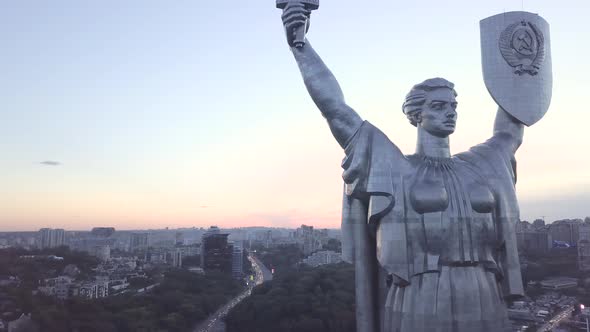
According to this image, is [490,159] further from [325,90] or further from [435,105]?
[325,90]

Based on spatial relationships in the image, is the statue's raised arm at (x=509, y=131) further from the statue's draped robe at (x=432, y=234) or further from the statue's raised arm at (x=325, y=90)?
the statue's raised arm at (x=325, y=90)

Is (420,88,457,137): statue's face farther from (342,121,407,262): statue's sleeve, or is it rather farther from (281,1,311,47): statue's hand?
(281,1,311,47): statue's hand

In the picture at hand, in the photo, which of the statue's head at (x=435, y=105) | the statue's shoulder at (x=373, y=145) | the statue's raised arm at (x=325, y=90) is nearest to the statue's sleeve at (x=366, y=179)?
the statue's shoulder at (x=373, y=145)

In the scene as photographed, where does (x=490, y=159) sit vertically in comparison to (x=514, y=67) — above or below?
below

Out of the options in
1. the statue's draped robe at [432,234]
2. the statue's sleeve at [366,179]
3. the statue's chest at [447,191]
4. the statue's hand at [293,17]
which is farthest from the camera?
the statue's hand at [293,17]

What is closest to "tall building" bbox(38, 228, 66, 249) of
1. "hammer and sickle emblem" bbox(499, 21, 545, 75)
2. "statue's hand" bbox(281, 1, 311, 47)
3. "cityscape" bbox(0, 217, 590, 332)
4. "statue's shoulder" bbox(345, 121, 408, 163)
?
"cityscape" bbox(0, 217, 590, 332)

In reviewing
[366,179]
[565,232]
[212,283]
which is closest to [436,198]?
[366,179]
